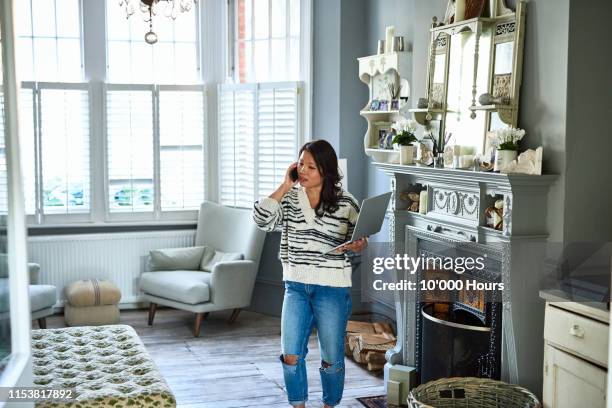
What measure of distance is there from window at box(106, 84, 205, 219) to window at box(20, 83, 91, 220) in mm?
215

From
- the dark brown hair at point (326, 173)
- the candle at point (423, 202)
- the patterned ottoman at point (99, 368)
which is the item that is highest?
the dark brown hair at point (326, 173)

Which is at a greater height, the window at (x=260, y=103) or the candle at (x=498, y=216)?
the window at (x=260, y=103)

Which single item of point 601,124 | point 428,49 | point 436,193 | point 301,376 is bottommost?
point 301,376

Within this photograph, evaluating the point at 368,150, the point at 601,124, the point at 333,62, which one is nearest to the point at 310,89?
the point at 333,62

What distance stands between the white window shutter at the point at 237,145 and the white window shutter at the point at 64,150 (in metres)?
1.16

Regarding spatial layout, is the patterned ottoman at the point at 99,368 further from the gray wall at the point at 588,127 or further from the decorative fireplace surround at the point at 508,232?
the gray wall at the point at 588,127

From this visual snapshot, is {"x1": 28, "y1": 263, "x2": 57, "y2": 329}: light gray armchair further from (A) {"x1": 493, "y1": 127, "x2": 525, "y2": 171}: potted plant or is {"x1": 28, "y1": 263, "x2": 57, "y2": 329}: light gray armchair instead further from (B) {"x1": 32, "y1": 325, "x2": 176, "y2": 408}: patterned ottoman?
(A) {"x1": 493, "y1": 127, "x2": 525, "y2": 171}: potted plant

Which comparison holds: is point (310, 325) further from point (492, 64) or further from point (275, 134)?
point (275, 134)

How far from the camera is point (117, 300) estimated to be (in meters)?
6.27

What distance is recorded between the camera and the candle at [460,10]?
4184 mm

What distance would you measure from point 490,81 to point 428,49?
788 millimetres

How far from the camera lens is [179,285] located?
19.9 feet

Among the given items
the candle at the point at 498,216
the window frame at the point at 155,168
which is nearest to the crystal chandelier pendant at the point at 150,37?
the window frame at the point at 155,168

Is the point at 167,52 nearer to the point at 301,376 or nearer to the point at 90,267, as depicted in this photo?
the point at 90,267
